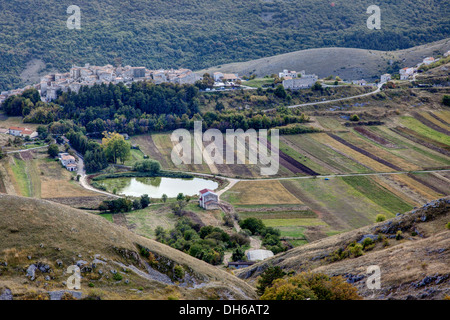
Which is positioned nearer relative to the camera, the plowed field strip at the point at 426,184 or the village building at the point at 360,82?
the plowed field strip at the point at 426,184

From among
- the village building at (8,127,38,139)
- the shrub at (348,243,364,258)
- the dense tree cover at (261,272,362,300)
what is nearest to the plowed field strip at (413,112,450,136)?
the shrub at (348,243,364,258)

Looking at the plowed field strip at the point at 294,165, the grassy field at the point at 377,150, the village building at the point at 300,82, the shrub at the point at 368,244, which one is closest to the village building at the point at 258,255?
the shrub at the point at 368,244

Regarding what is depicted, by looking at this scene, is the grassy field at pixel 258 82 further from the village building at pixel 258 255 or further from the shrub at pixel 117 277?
the shrub at pixel 117 277

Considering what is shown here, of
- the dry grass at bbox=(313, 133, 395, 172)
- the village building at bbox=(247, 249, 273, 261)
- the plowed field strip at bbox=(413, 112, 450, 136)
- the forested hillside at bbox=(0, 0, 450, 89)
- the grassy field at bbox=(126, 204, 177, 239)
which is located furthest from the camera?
the forested hillside at bbox=(0, 0, 450, 89)

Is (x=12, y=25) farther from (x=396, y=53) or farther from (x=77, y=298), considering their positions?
(x=77, y=298)

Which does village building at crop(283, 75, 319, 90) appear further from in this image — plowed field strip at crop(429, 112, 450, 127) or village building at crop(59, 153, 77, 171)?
village building at crop(59, 153, 77, 171)

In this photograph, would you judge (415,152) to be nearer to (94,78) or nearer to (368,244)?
(368,244)
